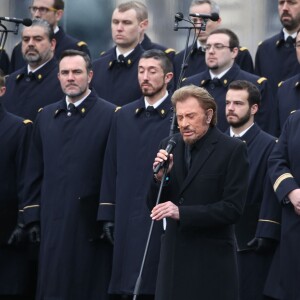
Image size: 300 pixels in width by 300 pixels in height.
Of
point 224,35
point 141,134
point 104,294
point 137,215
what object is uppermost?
point 224,35

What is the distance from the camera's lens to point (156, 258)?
10453 millimetres

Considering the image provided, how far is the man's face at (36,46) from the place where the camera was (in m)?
11.9

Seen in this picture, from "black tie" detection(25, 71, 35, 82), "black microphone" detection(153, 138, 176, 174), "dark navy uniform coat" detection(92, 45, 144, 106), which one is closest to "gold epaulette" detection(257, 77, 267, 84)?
"dark navy uniform coat" detection(92, 45, 144, 106)

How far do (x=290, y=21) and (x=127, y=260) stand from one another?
9.06ft

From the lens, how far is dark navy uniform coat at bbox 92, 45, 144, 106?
11609 mm

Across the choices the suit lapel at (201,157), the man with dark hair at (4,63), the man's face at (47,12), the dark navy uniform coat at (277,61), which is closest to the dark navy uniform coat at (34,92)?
the man's face at (47,12)

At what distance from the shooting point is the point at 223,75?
441 inches

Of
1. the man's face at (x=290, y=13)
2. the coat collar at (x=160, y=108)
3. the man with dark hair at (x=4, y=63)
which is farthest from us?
the man with dark hair at (x=4, y=63)

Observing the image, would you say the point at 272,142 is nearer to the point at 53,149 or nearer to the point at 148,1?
the point at 53,149

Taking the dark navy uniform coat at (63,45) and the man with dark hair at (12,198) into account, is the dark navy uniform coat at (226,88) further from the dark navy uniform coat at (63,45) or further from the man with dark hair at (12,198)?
the dark navy uniform coat at (63,45)

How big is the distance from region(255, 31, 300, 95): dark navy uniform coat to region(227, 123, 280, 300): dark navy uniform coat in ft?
3.91

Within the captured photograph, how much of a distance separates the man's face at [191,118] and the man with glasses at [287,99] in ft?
7.82

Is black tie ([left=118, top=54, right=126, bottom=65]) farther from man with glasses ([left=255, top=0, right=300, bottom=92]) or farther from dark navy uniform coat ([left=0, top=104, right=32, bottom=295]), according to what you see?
man with glasses ([left=255, top=0, right=300, bottom=92])

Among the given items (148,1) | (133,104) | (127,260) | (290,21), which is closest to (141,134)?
(133,104)
